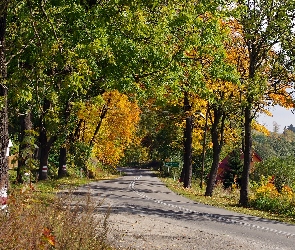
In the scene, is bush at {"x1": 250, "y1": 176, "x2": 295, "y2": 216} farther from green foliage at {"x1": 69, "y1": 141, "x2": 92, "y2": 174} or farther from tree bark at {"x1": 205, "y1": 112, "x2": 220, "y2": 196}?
green foliage at {"x1": 69, "y1": 141, "x2": 92, "y2": 174}

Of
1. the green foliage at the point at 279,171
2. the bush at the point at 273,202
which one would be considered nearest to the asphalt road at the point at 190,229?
the bush at the point at 273,202

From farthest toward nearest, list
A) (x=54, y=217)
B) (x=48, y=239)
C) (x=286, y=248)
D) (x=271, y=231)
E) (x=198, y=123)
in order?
(x=198, y=123)
(x=271, y=231)
(x=286, y=248)
(x=54, y=217)
(x=48, y=239)

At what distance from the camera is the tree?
21.2 metres

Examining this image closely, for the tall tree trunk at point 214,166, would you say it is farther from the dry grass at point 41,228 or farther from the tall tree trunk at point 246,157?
the dry grass at point 41,228

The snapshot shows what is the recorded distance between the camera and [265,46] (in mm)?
22422

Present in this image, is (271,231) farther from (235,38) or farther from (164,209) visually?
(235,38)

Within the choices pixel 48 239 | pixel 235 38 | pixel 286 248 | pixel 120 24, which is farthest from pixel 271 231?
pixel 235 38

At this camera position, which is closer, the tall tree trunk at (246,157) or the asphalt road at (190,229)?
the asphalt road at (190,229)

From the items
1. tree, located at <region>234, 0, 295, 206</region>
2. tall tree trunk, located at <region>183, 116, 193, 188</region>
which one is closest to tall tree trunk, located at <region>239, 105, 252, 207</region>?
tree, located at <region>234, 0, 295, 206</region>

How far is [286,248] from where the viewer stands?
11719 mm

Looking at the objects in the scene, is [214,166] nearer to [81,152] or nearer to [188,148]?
[188,148]

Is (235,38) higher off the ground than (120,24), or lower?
higher

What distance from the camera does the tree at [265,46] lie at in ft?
69.5

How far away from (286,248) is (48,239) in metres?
7.87
